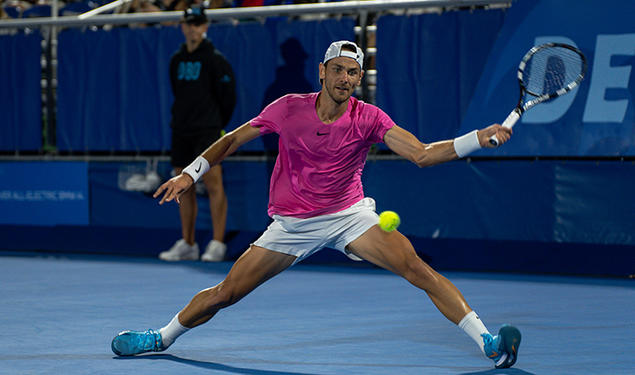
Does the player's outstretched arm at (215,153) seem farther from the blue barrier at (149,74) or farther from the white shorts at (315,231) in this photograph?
the blue barrier at (149,74)

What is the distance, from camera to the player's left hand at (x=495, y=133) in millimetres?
4965

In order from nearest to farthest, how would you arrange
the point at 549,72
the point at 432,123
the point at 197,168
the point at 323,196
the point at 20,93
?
the point at 197,168, the point at 323,196, the point at 549,72, the point at 432,123, the point at 20,93

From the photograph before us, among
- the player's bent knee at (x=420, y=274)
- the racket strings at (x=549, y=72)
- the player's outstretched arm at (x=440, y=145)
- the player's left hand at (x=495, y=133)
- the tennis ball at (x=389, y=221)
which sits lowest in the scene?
the player's bent knee at (x=420, y=274)

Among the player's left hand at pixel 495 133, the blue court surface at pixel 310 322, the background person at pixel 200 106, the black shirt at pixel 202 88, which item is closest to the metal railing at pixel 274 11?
the background person at pixel 200 106

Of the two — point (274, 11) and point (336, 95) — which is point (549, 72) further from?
point (274, 11)

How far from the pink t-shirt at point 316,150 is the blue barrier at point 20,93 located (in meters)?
6.89

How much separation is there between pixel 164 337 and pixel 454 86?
504cm

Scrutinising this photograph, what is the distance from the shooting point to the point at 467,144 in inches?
204

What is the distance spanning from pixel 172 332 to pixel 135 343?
19cm

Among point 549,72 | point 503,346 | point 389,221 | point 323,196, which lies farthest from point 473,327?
point 549,72

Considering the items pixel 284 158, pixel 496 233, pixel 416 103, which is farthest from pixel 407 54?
pixel 284 158

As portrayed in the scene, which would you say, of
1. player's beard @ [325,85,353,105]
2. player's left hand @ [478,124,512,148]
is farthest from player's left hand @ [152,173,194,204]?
player's left hand @ [478,124,512,148]

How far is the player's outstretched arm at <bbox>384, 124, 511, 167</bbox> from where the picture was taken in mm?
5059

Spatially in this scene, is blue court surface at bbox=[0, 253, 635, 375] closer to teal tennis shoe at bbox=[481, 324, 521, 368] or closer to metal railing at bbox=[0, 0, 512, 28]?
teal tennis shoe at bbox=[481, 324, 521, 368]
